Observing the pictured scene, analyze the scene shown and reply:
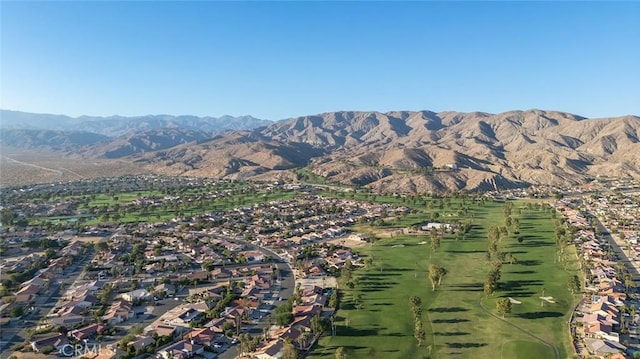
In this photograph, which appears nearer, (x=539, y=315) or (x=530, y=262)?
(x=539, y=315)

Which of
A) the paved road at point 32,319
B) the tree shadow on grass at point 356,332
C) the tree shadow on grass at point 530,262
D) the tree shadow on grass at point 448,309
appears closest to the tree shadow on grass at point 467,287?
the tree shadow on grass at point 448,309

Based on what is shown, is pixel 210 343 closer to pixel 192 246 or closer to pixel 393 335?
pixel 393 335

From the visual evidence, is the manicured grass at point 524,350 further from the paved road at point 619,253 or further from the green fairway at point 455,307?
the paved road at point 619,253

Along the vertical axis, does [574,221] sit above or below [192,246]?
above

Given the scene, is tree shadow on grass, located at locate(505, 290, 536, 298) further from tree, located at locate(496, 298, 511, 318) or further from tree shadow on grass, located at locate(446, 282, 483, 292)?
tree, located at locate(496, 298, 511, 318)

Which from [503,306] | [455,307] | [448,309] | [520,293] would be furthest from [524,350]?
[520,293]

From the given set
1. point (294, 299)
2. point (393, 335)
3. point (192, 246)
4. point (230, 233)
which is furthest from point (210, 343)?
point (230, 233)

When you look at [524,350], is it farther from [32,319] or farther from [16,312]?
[16,312]
